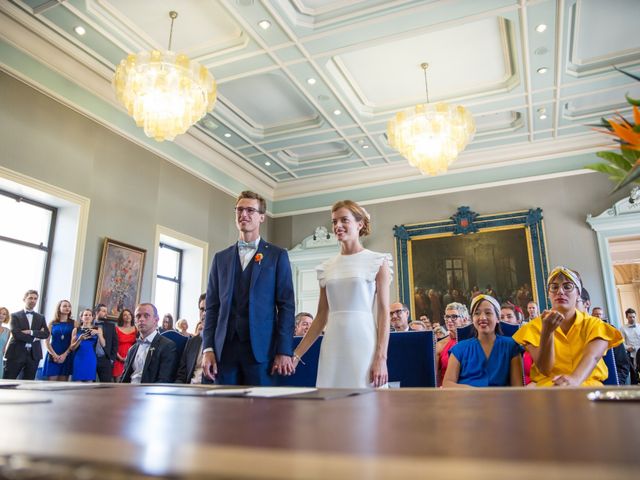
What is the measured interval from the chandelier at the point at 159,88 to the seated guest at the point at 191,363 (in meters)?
2.96

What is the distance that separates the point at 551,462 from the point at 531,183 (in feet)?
33.9

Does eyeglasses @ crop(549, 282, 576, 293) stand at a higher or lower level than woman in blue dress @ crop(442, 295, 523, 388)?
higher

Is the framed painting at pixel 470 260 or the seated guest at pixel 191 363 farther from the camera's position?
the framed painting at pixel 470 260

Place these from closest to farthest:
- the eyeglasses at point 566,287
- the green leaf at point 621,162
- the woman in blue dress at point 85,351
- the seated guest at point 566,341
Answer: the green leaf at point 621,162 → the seated guest at point 566,341 → the eyeglasses at point 566,287 → the woman in blue dress at point 85,351

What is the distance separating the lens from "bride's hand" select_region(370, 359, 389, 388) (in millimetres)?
2562

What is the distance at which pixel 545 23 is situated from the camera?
6.55 m

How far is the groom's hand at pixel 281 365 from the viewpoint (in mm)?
2718

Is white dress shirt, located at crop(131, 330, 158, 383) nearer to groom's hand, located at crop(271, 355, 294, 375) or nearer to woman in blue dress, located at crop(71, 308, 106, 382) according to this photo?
groom's hand, located at crop(271, 355, 294, 375)

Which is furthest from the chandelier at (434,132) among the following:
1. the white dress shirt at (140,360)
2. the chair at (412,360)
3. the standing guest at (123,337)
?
the chair at (412,360)

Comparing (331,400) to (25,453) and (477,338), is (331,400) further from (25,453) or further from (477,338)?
(477,338)

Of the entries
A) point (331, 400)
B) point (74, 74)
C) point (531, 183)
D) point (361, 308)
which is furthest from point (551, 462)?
point (531, 183)

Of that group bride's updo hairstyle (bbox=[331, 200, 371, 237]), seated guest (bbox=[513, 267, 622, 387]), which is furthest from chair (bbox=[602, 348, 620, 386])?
bride's updo hairstyle (bbox=[331, 200, 371, 237])

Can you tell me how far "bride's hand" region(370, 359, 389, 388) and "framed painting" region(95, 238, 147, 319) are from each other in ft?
18.3

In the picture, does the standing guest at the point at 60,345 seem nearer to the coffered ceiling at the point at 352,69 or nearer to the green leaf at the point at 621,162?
the coffered ceiling at the point at 352,69
